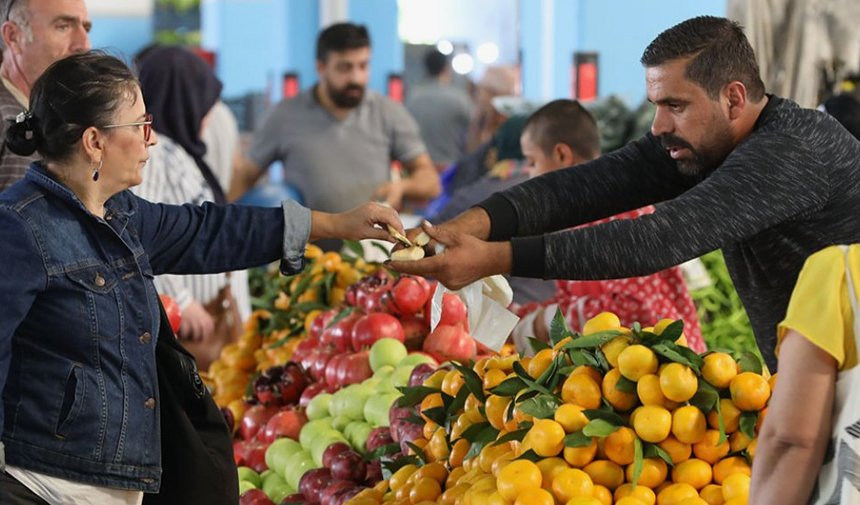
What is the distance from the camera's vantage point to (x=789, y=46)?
17.9 ft

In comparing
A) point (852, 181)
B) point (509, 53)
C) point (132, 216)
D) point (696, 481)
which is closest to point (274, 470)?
point (132, 216)

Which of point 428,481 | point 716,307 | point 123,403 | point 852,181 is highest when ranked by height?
point 852,181

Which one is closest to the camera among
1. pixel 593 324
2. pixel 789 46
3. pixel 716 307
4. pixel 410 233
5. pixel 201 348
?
pixel 593 324

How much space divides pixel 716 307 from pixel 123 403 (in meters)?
3.40

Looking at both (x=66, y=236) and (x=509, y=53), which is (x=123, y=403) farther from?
(x=509, y=53)

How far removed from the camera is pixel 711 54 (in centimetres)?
239

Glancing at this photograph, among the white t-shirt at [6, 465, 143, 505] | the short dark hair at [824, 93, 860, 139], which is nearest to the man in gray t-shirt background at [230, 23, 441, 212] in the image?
the short dark hair at [824, 93, 860, 139]

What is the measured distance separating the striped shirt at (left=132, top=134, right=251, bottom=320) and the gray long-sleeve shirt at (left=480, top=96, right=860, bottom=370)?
2.15m

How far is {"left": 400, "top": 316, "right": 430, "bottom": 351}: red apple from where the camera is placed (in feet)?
11.1

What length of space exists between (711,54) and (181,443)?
1372 millimetres

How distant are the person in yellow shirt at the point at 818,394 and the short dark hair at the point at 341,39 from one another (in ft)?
15.2

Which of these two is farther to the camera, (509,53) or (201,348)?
(509,53)

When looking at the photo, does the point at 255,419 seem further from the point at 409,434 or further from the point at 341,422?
the point at 409,434

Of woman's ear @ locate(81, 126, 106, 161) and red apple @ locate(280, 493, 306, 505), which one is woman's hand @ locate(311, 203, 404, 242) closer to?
woman's ear @ locate(81, 126, 106, 161)
